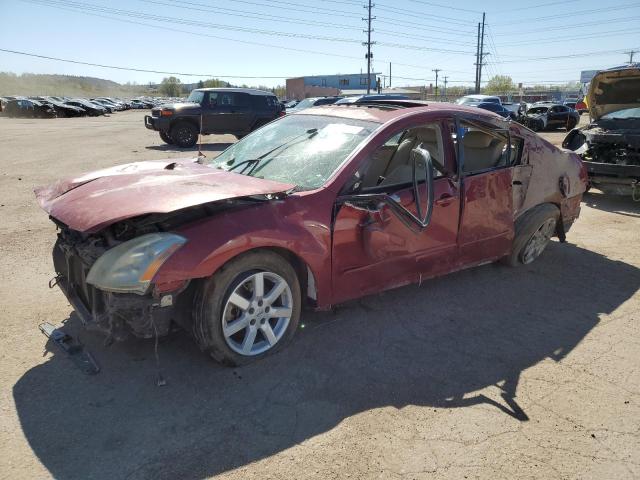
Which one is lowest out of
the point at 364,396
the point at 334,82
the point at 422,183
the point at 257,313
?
the point at 364,396

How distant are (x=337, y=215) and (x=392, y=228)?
511 mm

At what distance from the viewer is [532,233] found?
4887 millimetres

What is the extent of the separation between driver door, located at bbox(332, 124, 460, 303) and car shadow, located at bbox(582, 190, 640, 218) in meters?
5.01

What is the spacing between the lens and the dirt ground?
2357mm

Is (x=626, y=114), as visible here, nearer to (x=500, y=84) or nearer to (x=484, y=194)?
(x=484, y=194)

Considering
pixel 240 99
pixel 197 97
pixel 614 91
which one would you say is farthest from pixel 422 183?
pixel 197 97

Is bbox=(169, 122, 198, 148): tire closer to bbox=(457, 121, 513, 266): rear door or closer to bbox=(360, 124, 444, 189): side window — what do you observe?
bbox=(360, 124, 444, 189): side window

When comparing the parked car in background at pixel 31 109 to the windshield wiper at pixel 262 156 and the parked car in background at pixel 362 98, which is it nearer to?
the parked car in background at pixel 362 98


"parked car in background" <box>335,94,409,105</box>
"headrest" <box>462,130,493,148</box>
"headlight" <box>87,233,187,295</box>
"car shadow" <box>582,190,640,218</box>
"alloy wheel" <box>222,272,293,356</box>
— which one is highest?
"parked car in background" <box>335,94,409,105</box>

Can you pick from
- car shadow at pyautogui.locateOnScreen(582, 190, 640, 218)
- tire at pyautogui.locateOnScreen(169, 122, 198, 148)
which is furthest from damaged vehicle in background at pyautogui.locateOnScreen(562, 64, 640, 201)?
tire at pyautogui.locateOnScreen(169, 122, 198, 148)

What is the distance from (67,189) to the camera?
11.3ft

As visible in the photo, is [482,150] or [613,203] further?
[613,203]

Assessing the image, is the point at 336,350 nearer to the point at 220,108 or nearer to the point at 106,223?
the point at 106,223

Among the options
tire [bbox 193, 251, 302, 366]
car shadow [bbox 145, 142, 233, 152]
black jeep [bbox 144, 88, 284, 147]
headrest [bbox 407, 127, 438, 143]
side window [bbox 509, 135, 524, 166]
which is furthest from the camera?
black jeep [bbox 144, 88, 284, 147]
